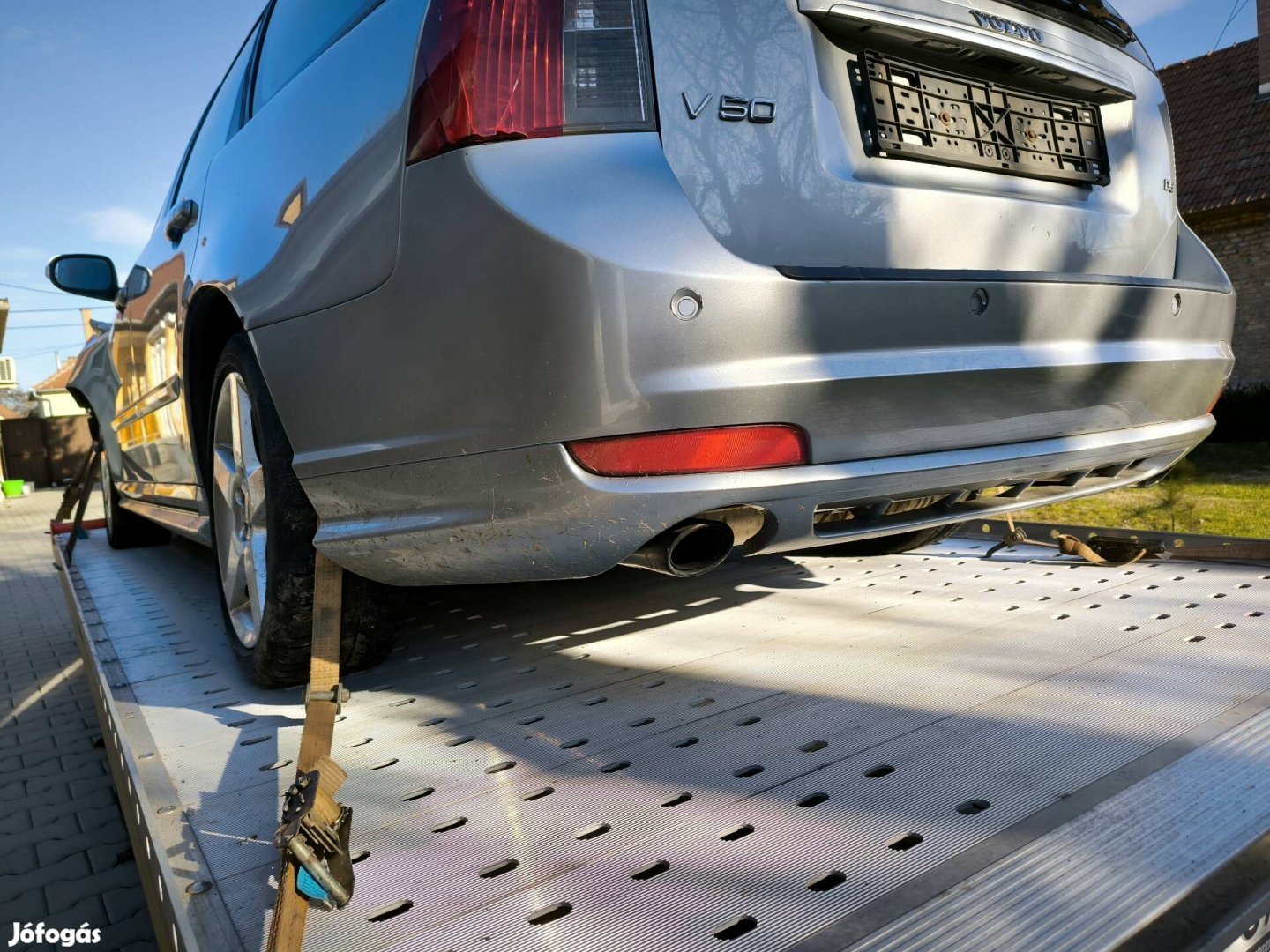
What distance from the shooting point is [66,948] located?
70.2 inches

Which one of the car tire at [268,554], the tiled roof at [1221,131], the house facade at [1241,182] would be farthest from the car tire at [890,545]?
the tiled roof at [1221,131]

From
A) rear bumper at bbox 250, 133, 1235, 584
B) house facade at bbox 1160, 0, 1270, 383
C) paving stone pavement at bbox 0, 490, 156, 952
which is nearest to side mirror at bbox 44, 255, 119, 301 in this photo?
paving stone pavement at bbox 0, 490, 156, 952

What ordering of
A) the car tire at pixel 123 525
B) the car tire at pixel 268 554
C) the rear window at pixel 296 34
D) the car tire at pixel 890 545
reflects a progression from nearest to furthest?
the rear window at pixel 296 34
the car tire at pixel 268 554
the car tire at pixel 890 545
the car tire at pixel 123 525

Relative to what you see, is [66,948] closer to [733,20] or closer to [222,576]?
[222,576]

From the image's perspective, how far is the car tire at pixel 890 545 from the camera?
2910mm

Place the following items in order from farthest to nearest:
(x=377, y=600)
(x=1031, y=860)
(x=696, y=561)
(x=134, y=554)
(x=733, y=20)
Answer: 1. (x=134, y=554)
2. (x=377, y=600)
3. (x=696, y=561)
4. (x=733, y=20)
5. (x=1031, y=860)

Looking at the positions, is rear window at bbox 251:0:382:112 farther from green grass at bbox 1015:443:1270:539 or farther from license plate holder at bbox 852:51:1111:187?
green grass at bbox 1015:443:1270:539

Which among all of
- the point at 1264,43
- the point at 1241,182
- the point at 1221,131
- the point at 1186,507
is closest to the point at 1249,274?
the point at 1241,182

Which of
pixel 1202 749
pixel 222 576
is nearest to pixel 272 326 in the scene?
pixel 222 576

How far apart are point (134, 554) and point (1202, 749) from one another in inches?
181

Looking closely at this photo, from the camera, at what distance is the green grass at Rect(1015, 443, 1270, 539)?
17.5 ft

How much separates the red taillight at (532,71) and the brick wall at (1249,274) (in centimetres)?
1742

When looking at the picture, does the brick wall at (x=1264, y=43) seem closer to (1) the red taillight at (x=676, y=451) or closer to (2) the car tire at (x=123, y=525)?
(2) the car tire at (x=123, y=525)

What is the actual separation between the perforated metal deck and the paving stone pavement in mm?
408
